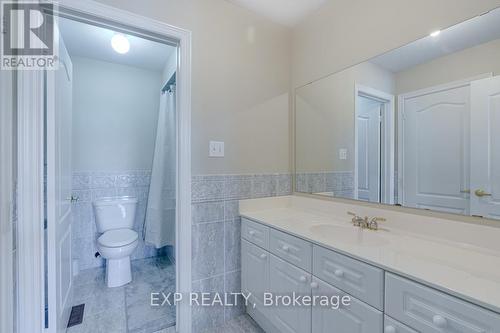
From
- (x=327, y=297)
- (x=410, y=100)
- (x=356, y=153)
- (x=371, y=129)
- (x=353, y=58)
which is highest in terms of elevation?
(x=353, y=58)

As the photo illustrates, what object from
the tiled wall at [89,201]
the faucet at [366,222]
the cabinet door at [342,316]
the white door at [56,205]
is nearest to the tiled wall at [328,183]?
the faucet at [366,222]

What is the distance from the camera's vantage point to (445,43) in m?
1.18

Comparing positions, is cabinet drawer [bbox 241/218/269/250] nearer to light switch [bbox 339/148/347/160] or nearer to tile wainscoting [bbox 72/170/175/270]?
light switch [bbox 339/148/347/160]

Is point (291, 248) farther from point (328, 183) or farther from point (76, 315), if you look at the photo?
point (76, 315)

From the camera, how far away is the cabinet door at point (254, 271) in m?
1.53

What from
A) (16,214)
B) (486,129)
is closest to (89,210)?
(16,214)

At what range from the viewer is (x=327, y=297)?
1.11 m

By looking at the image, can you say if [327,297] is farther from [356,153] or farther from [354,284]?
[356,153]

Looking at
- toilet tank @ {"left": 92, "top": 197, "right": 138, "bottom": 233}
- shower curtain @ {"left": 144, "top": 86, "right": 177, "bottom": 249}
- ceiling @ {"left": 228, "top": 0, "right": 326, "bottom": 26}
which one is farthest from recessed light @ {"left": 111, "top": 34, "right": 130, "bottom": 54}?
toilet tank @ {"left": 92, "top": 197, "right": 138, "bottom": 233}

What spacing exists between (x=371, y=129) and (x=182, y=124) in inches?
51.0

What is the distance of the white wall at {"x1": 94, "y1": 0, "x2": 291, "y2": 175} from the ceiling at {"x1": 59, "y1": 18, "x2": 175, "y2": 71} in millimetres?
688

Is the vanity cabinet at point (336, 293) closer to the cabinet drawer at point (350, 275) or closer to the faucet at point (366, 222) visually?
the cabinet drawer at point (350, 275)

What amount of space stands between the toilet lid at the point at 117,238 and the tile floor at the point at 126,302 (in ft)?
1.42

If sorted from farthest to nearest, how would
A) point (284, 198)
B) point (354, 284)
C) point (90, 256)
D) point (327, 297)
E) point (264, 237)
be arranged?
point (90, 256), point (284, 198), point (264, 237), point (327, 297), point (354, 284)
